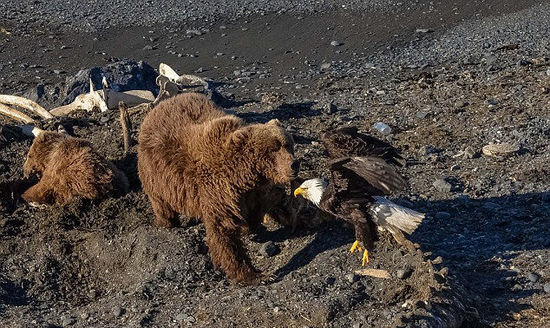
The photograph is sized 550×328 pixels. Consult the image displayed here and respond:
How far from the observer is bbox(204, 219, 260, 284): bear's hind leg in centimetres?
786

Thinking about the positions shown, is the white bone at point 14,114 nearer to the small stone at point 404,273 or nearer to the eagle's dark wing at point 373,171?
the eagle's dark wing at point 373,171

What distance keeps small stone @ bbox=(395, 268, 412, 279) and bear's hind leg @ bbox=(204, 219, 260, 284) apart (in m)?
1.31

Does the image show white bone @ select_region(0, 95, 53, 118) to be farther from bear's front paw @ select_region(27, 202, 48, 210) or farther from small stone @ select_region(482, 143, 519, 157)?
small stone @ select_region(482, 143, 519, 157)

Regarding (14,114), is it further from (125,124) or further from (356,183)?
(356,183)

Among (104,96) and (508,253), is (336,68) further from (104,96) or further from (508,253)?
(508,253)

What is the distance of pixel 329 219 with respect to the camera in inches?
340

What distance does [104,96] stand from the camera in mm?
12195

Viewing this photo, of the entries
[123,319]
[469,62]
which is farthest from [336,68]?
[123,319]

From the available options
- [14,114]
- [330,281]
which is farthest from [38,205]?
[330,281]

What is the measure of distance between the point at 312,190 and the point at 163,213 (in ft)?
6.01

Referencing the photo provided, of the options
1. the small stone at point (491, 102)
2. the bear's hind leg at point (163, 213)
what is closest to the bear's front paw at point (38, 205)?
the bear's hind leg at point (163, 213)

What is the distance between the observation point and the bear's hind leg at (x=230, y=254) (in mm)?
7863

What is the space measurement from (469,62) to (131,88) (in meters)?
5.70

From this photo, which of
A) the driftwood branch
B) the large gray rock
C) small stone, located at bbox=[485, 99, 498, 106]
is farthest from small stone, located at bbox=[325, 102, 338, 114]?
the driftwood branch
